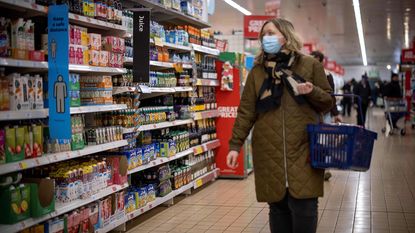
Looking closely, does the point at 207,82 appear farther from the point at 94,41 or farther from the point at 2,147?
the point at 2,147

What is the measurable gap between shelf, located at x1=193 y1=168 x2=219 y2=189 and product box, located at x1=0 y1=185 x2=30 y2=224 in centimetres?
356

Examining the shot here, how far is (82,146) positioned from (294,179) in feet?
6.47

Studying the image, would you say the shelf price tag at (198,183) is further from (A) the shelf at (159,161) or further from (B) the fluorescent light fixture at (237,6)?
(B) the fluorescent light fixture at (237,6)

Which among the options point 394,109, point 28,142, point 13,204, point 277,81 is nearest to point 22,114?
point 28,142

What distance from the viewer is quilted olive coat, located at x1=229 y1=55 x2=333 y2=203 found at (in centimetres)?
331

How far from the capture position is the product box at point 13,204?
3578mm

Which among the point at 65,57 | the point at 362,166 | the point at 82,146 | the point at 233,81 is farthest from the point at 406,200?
the point at 65,57

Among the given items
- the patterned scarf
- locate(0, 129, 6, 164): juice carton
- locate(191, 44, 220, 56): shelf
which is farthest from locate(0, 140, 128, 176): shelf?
locate(191, 44, 220, 56): shelf

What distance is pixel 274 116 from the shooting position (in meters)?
3.37

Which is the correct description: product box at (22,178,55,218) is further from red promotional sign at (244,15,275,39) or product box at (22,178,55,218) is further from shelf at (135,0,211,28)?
red promotional sign at (244,15,275,39)

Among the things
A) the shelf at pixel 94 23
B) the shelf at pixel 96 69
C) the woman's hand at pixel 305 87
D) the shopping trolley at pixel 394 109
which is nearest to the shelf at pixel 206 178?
the shelf at pixel 96 69

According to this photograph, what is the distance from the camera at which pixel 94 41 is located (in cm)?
466

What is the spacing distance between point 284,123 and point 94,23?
2.14 meters

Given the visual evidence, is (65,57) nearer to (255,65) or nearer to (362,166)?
(255,65)
